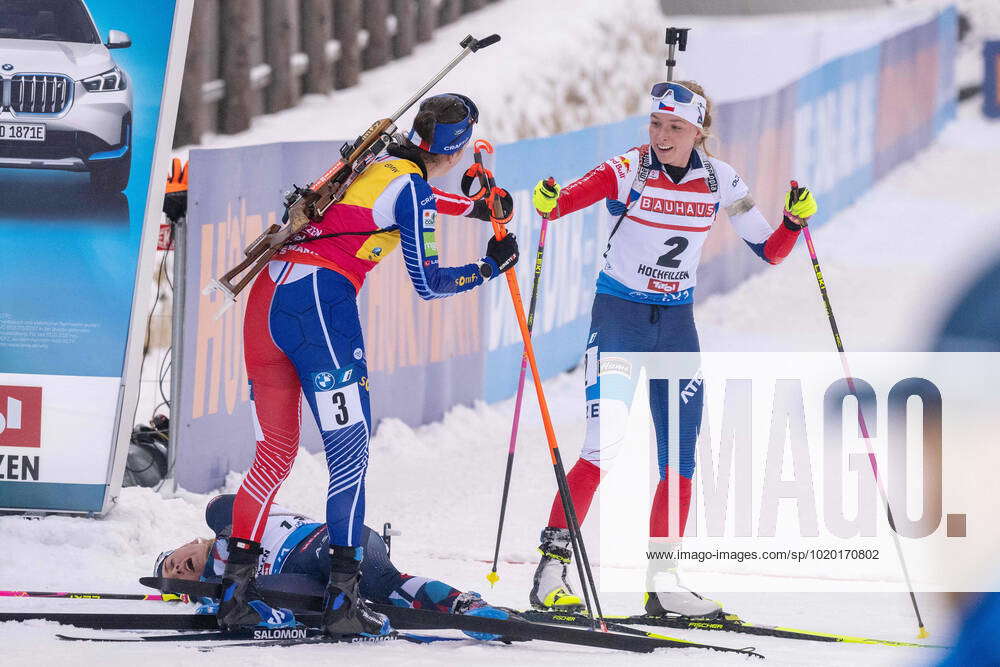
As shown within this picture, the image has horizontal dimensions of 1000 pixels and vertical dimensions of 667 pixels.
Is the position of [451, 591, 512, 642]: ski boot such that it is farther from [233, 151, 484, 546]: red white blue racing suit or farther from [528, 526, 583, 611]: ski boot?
[233, 151, 484, 546]: red white blue racing suit

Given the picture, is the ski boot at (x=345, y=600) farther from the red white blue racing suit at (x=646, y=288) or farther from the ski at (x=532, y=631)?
the red white blue racing suit at (x=646, y=288)

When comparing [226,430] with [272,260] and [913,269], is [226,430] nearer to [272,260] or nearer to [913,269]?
[272,260]

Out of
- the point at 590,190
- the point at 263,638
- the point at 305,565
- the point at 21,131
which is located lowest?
the point at 263,638

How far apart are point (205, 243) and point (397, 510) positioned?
71.6 inches

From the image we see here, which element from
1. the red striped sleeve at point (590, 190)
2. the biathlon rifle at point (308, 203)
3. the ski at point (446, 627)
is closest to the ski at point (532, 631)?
the ski at point (446, 627)

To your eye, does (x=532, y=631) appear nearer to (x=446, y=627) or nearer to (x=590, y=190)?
(x=446, y=627)

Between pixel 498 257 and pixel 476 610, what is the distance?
1305 mm

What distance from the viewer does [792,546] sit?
22.3 feet

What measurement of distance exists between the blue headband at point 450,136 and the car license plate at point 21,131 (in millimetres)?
2008

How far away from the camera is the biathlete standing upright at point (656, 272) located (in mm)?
5441

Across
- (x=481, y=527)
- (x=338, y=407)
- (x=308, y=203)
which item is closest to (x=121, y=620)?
(x=338, y=407)

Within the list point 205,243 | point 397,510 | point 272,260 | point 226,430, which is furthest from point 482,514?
point 272,260

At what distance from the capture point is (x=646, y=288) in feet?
18.2

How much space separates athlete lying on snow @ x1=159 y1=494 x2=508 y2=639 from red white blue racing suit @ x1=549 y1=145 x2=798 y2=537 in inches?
26.5
